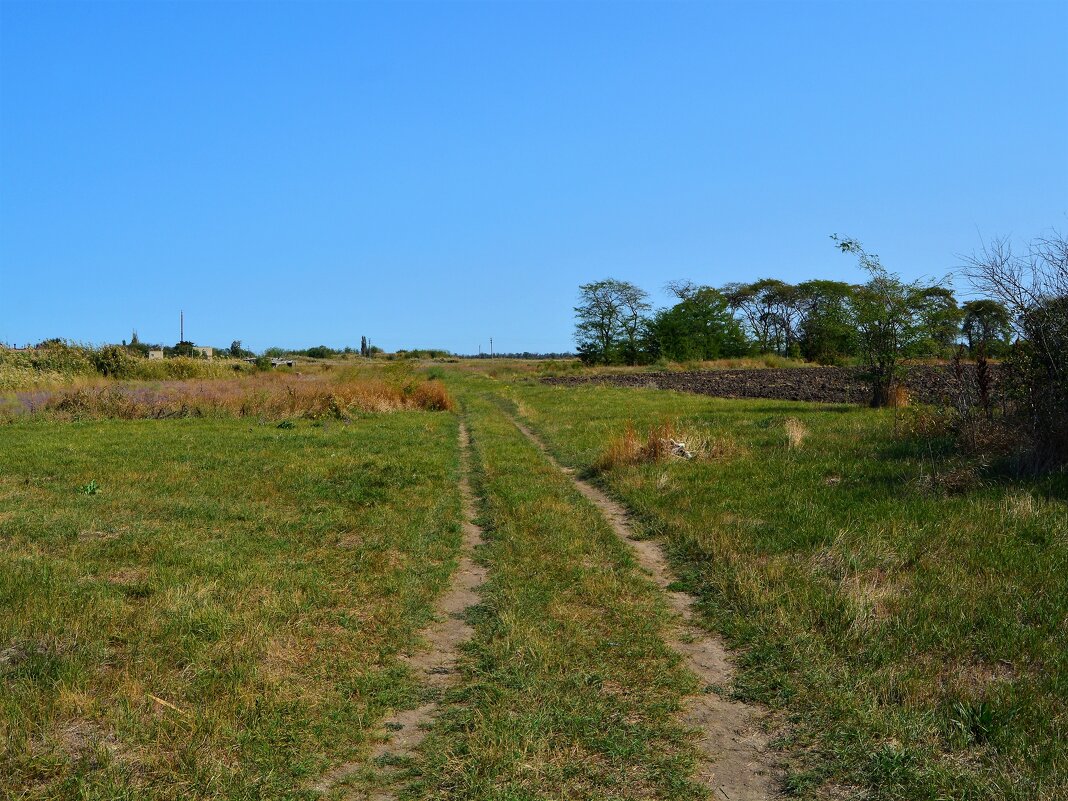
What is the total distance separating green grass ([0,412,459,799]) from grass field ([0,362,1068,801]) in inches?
1.0

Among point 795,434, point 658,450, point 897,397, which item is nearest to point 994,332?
point 795,434

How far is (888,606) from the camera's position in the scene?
569cm

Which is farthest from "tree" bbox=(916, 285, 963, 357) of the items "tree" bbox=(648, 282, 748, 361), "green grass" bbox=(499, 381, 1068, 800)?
"tree" bbox=(648, 282, 748, 361)

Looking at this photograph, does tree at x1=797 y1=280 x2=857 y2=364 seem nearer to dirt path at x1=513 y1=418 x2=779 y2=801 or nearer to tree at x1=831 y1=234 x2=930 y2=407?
tree at x1=831 y1=234 x2=930 y2=407

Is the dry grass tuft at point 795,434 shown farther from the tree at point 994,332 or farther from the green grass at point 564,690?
the green grass at point 564,690

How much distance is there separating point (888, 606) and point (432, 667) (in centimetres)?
361

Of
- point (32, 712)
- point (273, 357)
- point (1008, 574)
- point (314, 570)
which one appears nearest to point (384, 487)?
point (314, 570)

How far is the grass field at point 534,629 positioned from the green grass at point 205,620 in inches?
1.0

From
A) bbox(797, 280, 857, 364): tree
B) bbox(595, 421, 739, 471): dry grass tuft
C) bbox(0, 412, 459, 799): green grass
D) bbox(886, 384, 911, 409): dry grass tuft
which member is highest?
bbox(797, 280, 857, 364): tree

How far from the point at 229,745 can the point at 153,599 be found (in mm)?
2569

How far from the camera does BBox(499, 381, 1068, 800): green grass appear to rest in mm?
3736

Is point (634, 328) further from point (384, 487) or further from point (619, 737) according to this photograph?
point (619, 737)

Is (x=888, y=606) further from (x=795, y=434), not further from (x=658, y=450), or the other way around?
(x=795, y=434)

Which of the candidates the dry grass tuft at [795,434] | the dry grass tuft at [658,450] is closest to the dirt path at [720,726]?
the dry grass tuft at [658,450]
